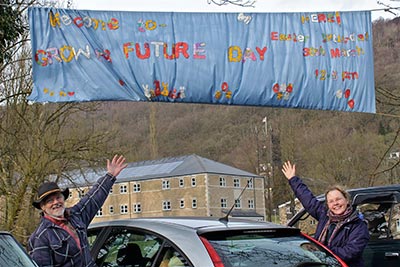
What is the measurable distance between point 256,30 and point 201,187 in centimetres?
8133

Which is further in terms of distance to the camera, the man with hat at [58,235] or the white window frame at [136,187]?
the white window frame at [136,187]

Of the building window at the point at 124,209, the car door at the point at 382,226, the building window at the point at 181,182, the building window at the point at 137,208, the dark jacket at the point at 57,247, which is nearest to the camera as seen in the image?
the dark jacket at the point at 57,247

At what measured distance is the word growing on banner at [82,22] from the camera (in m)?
8.27

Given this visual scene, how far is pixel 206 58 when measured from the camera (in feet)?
28.9

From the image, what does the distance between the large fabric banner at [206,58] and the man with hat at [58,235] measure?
2.49 metres

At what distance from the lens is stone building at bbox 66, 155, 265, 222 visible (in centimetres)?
8956

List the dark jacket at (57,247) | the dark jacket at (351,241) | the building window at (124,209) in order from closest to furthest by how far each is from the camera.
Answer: the dark jacket at (57,247) < the dark jacket at (351,241) < the building window at (124,209)

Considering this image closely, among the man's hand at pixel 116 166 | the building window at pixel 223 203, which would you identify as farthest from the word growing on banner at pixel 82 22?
the building window at pixel 223 203

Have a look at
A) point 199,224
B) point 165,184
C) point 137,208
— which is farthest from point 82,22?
point 137,208

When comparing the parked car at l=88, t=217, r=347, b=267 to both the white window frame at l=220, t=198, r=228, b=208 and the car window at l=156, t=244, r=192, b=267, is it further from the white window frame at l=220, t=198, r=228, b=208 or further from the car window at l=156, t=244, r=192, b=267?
the white window frame at l=220, t=198, r=228, b=208

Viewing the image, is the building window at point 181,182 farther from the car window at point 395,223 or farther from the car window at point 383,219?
the car window at point 395,223

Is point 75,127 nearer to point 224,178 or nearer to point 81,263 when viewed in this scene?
point 81,263

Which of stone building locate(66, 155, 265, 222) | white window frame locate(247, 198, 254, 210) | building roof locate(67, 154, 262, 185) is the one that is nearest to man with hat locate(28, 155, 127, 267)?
stone building locate(66, 155, 265, 222)

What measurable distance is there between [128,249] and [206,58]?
364 centimetres
